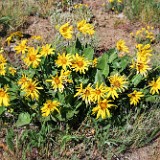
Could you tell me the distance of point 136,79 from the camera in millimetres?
3430

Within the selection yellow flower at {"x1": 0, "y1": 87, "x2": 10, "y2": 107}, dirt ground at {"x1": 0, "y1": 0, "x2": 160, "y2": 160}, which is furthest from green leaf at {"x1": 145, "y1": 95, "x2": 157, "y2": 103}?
dirt ground at {"x1": 0, "y1": 0, "x2": 160, "y2": 160}

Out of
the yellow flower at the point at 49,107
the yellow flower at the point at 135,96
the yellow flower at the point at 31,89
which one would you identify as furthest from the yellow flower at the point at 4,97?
the yellow flower at the point at 135,96

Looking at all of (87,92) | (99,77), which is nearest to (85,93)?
(87,92)

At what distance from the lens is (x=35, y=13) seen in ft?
17.9

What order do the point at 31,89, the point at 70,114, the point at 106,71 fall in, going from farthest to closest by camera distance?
the point at 106,71 < the point at 70,114 < the point at 31,89

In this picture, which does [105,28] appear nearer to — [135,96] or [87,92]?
[135,96]

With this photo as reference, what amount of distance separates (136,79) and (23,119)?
42.8 inches

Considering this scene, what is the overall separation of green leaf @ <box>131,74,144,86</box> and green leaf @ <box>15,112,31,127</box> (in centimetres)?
100

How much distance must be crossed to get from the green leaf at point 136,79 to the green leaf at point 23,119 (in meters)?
1.00

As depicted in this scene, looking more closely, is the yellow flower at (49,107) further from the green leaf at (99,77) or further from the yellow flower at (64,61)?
the green leaf at (99,77)

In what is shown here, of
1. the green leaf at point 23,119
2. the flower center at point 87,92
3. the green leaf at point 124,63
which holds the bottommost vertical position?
the green leaf at point 23,119

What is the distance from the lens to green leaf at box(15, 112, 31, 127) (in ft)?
10.9

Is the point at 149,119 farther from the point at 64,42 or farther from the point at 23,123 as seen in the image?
the point at 64,42

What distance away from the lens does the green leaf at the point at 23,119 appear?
3.31 meters
